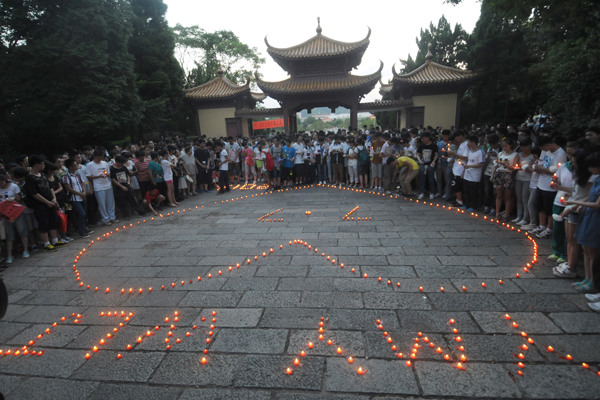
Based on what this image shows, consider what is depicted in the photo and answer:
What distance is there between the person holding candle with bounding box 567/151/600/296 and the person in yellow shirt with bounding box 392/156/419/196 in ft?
16.7

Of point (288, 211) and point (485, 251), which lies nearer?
point (485, 251)

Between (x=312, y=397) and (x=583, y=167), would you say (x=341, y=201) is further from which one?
(x=312, y=397)

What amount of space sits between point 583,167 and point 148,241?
6.74 m

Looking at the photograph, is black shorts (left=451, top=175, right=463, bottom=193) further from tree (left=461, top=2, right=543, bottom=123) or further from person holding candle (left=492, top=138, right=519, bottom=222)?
tree (left=461, top=2, right=543, bottom=123)

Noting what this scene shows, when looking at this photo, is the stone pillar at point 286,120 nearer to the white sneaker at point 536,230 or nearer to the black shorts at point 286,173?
the black shorts at point 286,173

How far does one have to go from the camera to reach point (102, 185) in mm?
7504

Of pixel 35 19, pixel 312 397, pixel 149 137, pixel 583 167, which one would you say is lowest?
pixel 312 397

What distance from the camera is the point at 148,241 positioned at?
249 inches

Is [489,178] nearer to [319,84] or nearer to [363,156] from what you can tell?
[363,156]

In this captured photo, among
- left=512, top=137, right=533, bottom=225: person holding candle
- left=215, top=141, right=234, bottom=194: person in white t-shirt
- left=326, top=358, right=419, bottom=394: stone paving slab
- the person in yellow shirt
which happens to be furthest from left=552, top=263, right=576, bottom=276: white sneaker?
left=215, top=141, right=234, bottom=194: person in white t-shirt

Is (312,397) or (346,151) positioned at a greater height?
(346,151)

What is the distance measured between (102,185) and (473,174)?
829 cm

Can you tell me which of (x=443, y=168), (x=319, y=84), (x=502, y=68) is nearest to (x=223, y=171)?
(x=443, y=168)

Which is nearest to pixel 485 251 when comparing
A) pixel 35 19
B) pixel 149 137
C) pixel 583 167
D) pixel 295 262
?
pixel 583 167
